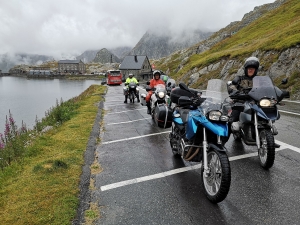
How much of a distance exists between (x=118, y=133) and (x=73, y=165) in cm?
336

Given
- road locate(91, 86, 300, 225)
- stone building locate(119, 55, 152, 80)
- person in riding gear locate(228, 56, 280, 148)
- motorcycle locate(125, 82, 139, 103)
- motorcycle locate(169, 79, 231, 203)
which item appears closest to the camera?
road locate(91, 86, 300, 225)

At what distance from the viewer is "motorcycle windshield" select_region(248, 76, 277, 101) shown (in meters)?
5.21

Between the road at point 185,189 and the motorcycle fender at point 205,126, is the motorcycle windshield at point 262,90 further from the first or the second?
the motorcycle fender at point 205,126

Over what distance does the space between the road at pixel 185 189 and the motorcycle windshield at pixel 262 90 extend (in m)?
1.40

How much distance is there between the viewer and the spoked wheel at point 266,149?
190 inches

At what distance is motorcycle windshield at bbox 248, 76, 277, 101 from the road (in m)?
1.40

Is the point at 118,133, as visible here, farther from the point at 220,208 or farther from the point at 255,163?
the point at 220,208

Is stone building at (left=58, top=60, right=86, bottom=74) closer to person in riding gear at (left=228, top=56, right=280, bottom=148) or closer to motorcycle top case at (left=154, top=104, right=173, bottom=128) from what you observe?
motorcycle top case at (left=154, top=104, right=173, bottom=128)

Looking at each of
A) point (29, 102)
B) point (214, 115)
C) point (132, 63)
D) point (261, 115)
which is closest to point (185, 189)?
point (214, 115)

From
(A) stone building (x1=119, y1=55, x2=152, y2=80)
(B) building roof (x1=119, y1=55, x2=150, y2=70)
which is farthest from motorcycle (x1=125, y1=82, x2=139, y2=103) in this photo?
(B) building roof (x1=119, y1=55, x2=150, y2=70)

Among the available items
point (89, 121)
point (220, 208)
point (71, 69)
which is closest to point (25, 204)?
point (220, 208)

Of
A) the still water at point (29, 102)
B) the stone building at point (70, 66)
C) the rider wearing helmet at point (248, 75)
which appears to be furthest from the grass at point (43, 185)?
the stone building at point (70, 66)

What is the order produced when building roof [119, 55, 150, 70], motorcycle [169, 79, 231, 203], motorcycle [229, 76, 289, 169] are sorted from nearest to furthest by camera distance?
motorcycle [169, 79, 231, 203] → motorcycle [229, 76, 289, 169] → building roof [119, 55, 150, 70]

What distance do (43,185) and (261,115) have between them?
14.1ft
